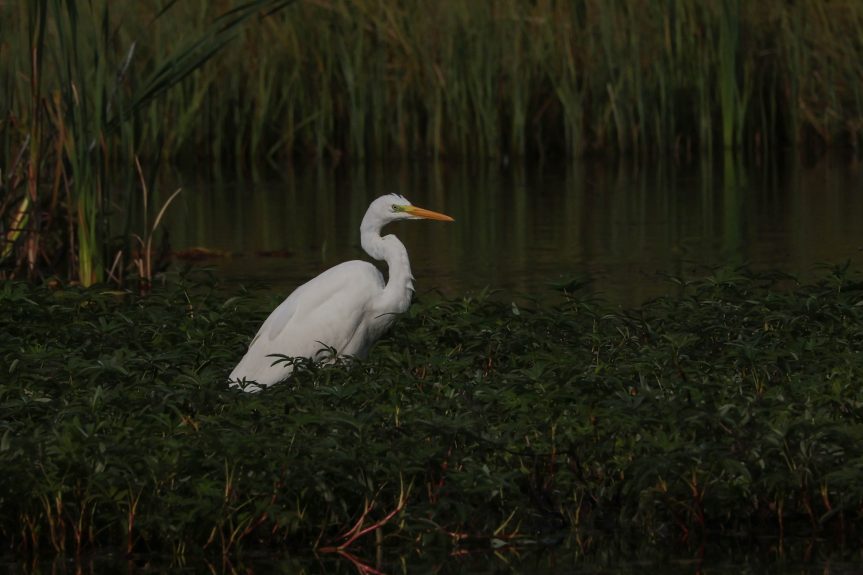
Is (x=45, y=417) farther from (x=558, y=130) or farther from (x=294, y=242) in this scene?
(x=558, y=130)

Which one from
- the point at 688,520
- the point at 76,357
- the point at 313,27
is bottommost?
the point at 688,520

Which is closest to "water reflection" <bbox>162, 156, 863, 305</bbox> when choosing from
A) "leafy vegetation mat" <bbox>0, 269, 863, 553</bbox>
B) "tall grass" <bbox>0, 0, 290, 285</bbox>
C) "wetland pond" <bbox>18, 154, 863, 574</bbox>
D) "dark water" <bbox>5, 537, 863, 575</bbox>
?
"wetland pond" <bbox>18, 154, 863, 574</bbox>

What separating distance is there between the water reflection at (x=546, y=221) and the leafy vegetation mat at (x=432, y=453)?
141 inches

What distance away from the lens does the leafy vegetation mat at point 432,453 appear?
204 inches

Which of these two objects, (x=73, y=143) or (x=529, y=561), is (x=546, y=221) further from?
(x=529, y=561)

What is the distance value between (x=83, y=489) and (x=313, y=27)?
13.3 m

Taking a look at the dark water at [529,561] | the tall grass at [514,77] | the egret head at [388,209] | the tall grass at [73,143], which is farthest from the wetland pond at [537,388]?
the tall grass at [514,77]

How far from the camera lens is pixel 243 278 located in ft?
36.4

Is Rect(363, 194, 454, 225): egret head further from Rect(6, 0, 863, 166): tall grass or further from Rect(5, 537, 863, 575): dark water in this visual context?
Rect(6, 0, 863, 166): tall grass

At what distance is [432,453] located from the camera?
5258 mm

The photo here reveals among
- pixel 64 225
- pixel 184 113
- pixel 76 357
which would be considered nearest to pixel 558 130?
pixel 184 113

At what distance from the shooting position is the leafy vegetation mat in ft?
17.0

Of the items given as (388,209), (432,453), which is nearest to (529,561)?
(432,453)

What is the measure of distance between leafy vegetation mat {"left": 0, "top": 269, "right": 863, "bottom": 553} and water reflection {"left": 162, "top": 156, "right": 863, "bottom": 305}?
3.59 metres
